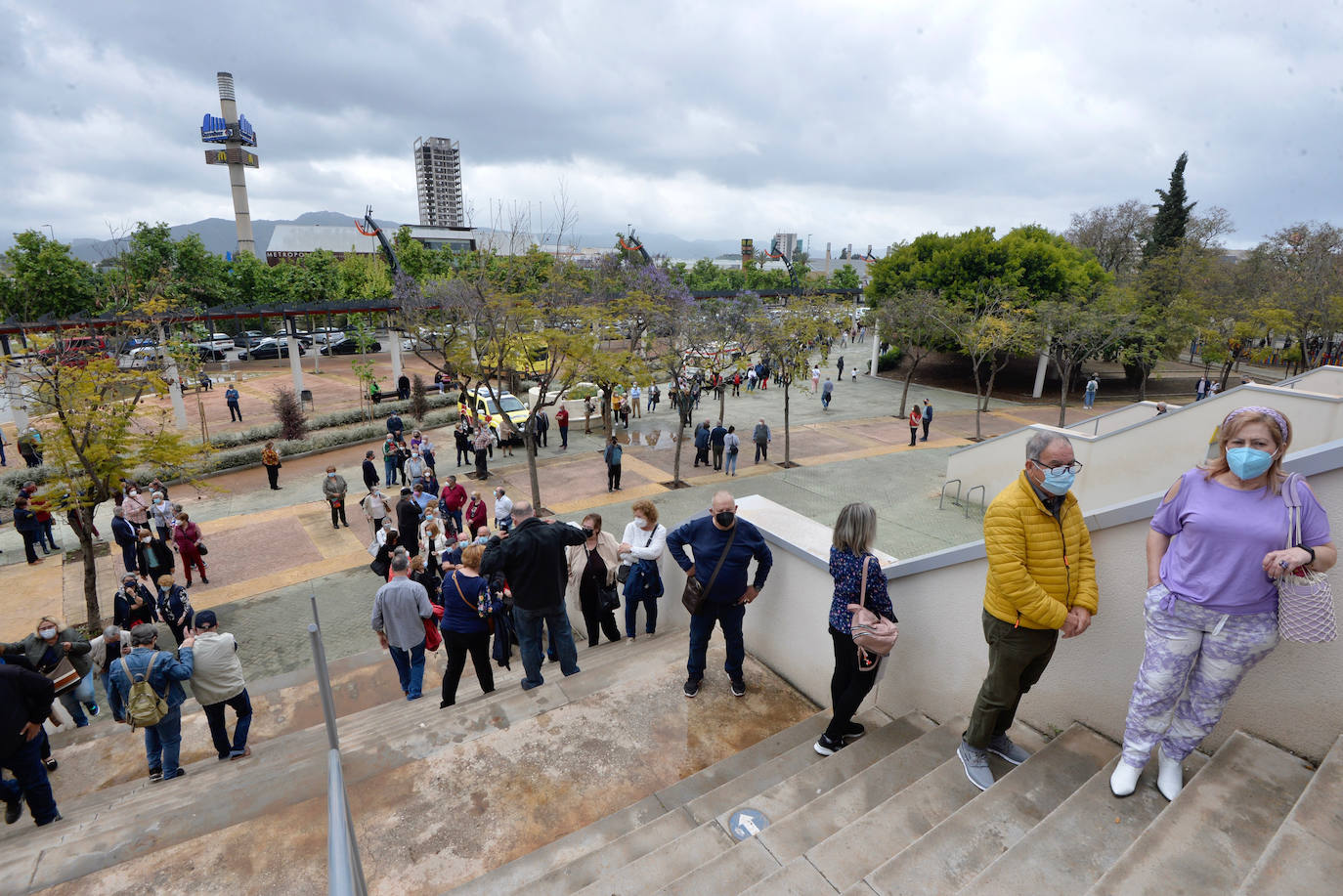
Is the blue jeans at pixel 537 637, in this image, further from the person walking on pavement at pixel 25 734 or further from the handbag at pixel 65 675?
the handbag at pixel 65 675

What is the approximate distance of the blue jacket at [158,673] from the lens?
5172mm

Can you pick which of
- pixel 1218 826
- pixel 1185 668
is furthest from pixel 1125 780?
pixel 1185 668

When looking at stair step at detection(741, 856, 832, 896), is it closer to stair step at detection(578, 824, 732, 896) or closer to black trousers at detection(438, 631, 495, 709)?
stair step at detection(578, 824, 732, 896)

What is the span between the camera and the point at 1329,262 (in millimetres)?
29781

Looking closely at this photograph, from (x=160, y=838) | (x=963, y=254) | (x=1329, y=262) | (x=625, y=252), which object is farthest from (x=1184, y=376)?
(x=160, y=838)

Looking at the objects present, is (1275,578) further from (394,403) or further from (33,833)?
(394,403)

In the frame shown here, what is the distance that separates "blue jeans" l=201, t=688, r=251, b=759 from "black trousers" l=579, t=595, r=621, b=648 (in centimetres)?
298

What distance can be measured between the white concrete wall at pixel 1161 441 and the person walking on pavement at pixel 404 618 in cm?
975

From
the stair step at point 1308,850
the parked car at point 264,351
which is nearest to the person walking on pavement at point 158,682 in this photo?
the stair step at point 1308,850

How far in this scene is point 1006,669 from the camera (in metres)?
3.24

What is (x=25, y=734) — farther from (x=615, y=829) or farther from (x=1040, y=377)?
(x=1040, y=377)

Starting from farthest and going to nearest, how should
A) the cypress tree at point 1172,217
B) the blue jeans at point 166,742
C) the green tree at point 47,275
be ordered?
1. the cypress tree at point 1172,217
2. the green tree at point 47,275
3. the blue jeans at point 166,742

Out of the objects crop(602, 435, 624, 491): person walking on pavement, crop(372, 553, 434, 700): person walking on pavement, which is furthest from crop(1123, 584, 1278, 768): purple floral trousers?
crop(602, 435, 624, 491): person walking on pavement

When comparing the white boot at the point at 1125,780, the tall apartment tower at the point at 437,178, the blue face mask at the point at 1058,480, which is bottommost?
the white boot at the point at 1125,780
